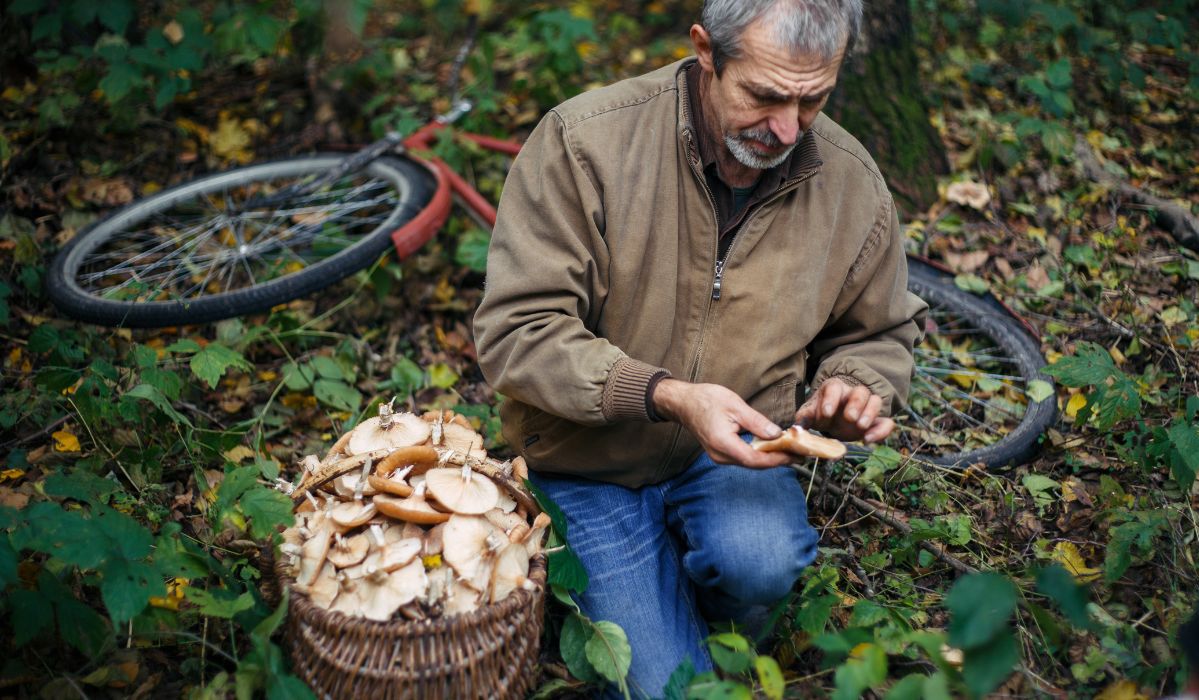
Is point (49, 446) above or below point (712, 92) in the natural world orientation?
below

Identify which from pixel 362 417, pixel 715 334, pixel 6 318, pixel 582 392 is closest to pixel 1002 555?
pixel 715 334

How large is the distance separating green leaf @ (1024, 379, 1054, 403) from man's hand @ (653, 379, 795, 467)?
1.58 meters

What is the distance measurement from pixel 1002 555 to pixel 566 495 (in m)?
1.36

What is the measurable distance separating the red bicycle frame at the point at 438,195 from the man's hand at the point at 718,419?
6.09ft

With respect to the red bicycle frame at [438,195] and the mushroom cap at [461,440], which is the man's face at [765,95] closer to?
the mushroom cap at [461,440]

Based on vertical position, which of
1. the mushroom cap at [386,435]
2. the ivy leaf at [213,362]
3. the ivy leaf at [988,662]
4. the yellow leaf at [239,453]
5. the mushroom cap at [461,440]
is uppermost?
the ivy leaf at [988,662]

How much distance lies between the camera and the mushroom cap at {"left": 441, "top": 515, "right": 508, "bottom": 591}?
6.74 ft

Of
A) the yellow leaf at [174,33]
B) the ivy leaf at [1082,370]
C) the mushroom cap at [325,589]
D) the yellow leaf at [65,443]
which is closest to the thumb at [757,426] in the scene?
the mushroom cap at [325,589]

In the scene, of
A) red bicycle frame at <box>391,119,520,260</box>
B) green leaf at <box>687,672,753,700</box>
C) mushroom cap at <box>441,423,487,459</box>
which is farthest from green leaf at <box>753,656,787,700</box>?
red bicycle frame at <box>391,119,520,260</box>

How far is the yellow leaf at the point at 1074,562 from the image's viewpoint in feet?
8.54

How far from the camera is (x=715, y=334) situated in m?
2.40

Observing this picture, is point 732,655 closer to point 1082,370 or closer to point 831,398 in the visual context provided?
point 831,398

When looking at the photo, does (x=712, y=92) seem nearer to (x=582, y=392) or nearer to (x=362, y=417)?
(x=582, y=392)

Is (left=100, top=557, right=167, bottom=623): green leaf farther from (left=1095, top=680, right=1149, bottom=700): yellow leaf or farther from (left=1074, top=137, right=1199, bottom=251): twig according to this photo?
(left=1074, top=137, right=1199, bottom=251): twig
